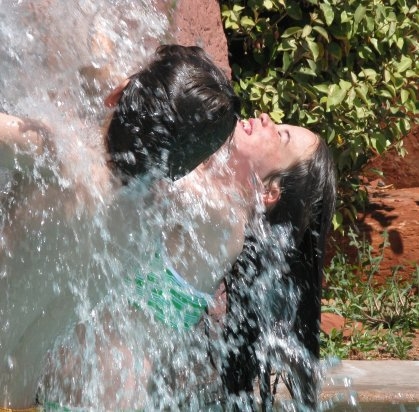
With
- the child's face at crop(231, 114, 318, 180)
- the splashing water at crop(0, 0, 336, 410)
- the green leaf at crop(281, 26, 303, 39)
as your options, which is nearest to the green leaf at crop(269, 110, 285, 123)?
the green leaf at crop(281, 26, 303, 39)

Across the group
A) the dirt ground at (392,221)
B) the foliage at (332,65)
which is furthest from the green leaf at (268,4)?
the dirt ground at (392,221)

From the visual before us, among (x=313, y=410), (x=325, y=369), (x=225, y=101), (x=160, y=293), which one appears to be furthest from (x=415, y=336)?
(x=225, y=101)

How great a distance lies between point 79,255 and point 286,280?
3.75 feet

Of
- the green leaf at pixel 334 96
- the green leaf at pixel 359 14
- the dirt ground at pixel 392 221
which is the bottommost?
the dirt ground at pixel 392 221

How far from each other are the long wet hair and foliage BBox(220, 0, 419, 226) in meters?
1.61

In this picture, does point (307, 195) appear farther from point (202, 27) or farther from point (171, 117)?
point (202, 27)

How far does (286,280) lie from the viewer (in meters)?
3.59

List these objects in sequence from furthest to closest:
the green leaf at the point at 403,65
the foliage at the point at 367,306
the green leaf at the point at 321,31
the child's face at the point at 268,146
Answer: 1. the green leaf at the point at 403,65
2. the green leaf at the point at 321,31
3. the foliage at the point at 367,306
4. the child's face at the point at 268,146

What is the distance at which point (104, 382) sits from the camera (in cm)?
301

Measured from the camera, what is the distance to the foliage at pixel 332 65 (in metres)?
5.21

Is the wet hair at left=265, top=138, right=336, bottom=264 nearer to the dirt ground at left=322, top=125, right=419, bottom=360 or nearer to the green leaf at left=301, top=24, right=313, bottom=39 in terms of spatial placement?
the green leaf at left=301, top=24, right=313, bottom=39

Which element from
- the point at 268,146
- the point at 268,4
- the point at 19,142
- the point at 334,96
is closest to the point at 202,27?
the point at 268,4

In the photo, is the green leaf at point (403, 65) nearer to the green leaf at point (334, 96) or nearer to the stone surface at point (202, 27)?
the green leaf at point (334, 96)

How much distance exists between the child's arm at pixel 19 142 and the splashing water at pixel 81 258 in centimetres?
4
